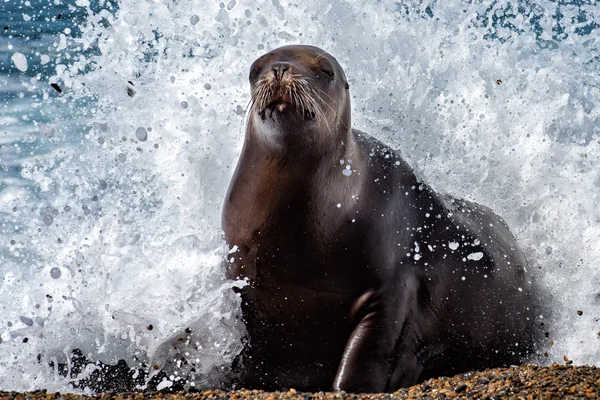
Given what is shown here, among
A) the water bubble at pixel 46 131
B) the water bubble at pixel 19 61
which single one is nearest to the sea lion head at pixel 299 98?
the water bubble at pixel 46 131

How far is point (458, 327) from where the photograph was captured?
19.8ft

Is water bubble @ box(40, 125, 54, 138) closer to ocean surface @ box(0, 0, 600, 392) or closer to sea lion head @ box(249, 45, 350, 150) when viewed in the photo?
ocean surface @ box(0, 0, 600, 392)

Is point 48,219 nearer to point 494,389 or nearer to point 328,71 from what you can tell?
point 328,71

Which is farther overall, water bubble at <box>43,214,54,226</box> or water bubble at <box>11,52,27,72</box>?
water bubble at <box>11,52,27,72</box>

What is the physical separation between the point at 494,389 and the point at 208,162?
3560mm

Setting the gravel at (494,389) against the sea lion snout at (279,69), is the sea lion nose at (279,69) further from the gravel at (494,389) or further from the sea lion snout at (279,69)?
the gravel at (494,389)

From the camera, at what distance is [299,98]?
16.7 feet

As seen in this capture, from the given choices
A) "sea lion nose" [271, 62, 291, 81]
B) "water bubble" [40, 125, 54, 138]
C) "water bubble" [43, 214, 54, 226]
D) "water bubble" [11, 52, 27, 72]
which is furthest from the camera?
"water bubble" [11, 52, 27, 72]

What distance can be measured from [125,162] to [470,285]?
421cm

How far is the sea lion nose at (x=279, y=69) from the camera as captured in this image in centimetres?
509

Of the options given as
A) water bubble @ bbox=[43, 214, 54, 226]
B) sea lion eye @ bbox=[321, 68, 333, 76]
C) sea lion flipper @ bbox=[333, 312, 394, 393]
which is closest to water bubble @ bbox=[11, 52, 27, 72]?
water bubble @ bbox=[43, 214, 54, 226]

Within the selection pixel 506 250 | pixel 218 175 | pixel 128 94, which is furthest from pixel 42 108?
pixel 506 250

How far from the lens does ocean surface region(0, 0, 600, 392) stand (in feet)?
19.2

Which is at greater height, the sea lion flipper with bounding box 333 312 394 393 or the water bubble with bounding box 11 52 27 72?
the sea lion flipper with bounding box 333 312 394 393
